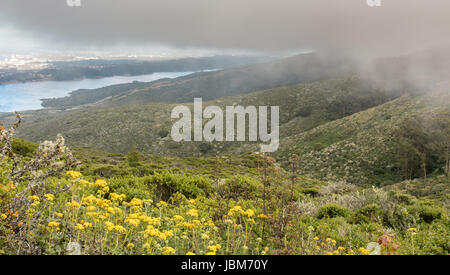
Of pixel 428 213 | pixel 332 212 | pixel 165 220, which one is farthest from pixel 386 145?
pixel 165 220

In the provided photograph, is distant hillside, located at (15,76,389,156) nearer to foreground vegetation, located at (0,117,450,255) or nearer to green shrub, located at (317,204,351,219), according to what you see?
green shrub, located at (317,204,351,219)

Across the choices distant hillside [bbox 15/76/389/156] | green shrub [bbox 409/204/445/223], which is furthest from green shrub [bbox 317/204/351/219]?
distant hillside [bbox 15/76/389/156]

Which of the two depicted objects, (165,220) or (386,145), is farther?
(386,145)

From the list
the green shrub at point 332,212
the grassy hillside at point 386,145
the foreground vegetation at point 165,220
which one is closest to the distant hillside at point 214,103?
the grassy hillside at point 386,145

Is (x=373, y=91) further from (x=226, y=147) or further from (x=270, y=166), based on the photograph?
(x=270, y=166)

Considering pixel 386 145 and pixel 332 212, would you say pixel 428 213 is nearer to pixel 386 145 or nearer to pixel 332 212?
pixel 332 212

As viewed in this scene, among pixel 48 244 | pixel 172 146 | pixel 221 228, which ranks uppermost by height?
pixel 48 244

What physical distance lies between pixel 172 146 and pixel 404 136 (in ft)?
175

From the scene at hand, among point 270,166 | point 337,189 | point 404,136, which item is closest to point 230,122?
point 404,136

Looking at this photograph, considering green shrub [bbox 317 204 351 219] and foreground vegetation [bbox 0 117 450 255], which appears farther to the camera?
green shrub [bbox 317 204 351 219]

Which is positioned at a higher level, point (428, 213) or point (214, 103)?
point (214, 103)

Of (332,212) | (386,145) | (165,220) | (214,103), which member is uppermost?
(165,220)

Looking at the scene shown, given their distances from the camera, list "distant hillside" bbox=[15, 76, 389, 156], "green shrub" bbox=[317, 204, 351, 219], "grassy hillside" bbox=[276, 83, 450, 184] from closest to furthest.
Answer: "green shrub" bbox=[317, 204, 351, 219] → "grassy hillside" bbox=[276, 83, 450, 184] → "distant hillside" bbox=[15, 76, 389, 156]

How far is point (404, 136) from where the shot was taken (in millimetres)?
35625
